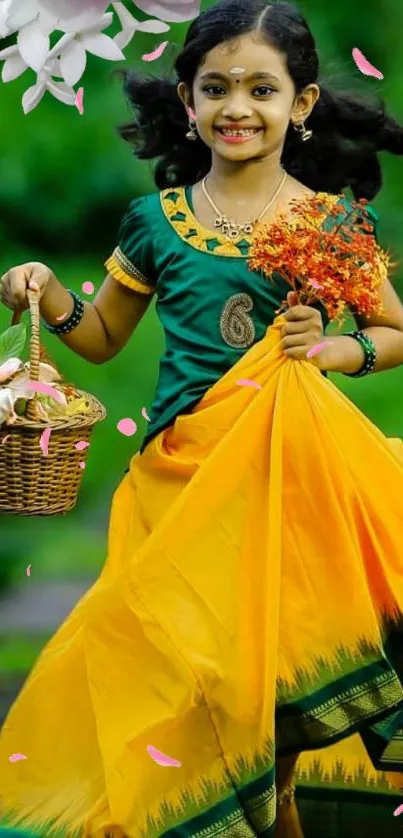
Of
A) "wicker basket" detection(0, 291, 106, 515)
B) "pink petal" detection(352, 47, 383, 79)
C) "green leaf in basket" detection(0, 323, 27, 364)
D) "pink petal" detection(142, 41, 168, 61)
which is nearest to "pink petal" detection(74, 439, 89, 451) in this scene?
"wicker basket" detection(0, 291, 106, 515)

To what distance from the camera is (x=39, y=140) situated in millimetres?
2420

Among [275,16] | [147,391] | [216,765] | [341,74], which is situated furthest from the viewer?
[147,391]

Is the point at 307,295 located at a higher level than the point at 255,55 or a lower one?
lower

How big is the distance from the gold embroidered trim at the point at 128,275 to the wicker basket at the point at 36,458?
5.7 inches

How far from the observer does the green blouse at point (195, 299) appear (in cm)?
174

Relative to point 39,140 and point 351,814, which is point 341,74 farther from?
point 351,814

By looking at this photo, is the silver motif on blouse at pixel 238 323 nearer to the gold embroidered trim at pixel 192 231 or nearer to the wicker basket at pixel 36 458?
the gold embroidered trim at pixel 192 231

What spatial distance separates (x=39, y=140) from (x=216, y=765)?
1.20 meters

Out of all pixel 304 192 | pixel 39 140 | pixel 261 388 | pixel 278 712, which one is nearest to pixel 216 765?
pixel 278 712

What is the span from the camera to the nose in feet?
5.55

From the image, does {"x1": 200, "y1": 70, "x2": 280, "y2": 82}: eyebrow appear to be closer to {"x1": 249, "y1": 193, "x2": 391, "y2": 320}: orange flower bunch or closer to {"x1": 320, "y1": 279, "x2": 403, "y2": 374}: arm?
{"x1": 249, "y1": 193, "x2": 391, "y2": 320}: orange flower bunch

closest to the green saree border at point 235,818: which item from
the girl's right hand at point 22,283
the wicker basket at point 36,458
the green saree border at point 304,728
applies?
the green saree border at point 304,728

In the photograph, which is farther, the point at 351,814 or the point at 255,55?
the point at 351,814

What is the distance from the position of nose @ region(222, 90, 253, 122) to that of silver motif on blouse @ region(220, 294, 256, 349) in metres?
0.21
